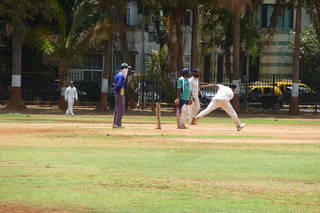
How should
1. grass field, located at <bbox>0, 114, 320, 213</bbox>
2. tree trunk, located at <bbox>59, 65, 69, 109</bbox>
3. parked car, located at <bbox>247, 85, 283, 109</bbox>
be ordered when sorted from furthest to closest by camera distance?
parked car, located at <bbox>247, 85, 283, 109</bbox> → tree trunk, located at <bbox>59, 65, 69, 109</bbox> → grass field, located at <bbox>0, 114, 320, 213</bbox>

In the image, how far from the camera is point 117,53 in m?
67.6

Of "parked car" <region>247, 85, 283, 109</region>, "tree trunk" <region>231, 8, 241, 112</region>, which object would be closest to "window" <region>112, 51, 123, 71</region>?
"parked car" <region>247, 85, 283, 109</region>

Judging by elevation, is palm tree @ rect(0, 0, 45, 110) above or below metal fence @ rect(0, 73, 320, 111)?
above

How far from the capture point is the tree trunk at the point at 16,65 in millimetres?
47062

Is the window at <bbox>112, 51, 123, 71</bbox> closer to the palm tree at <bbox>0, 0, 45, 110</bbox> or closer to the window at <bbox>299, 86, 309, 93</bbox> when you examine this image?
the window at <bbox>299, 86, 309, 93</bbox>

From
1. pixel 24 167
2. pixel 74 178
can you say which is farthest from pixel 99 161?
pixel 74 178

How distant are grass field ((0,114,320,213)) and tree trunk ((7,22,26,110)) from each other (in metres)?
20.8

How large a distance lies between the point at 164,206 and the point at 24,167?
17.1 ft

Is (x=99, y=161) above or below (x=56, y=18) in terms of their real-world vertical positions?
below

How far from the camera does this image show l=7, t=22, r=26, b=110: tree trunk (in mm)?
47062

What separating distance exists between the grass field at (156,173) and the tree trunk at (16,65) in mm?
20765

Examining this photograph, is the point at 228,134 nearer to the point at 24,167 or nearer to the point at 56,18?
the point at 24,167

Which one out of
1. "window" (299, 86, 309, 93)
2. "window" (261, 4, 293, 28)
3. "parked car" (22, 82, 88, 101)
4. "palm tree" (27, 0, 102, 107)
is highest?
"window" (261, 4, 293, 28)

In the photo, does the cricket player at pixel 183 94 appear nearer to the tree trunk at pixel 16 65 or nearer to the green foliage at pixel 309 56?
the tree trunk at pixel 16 65
